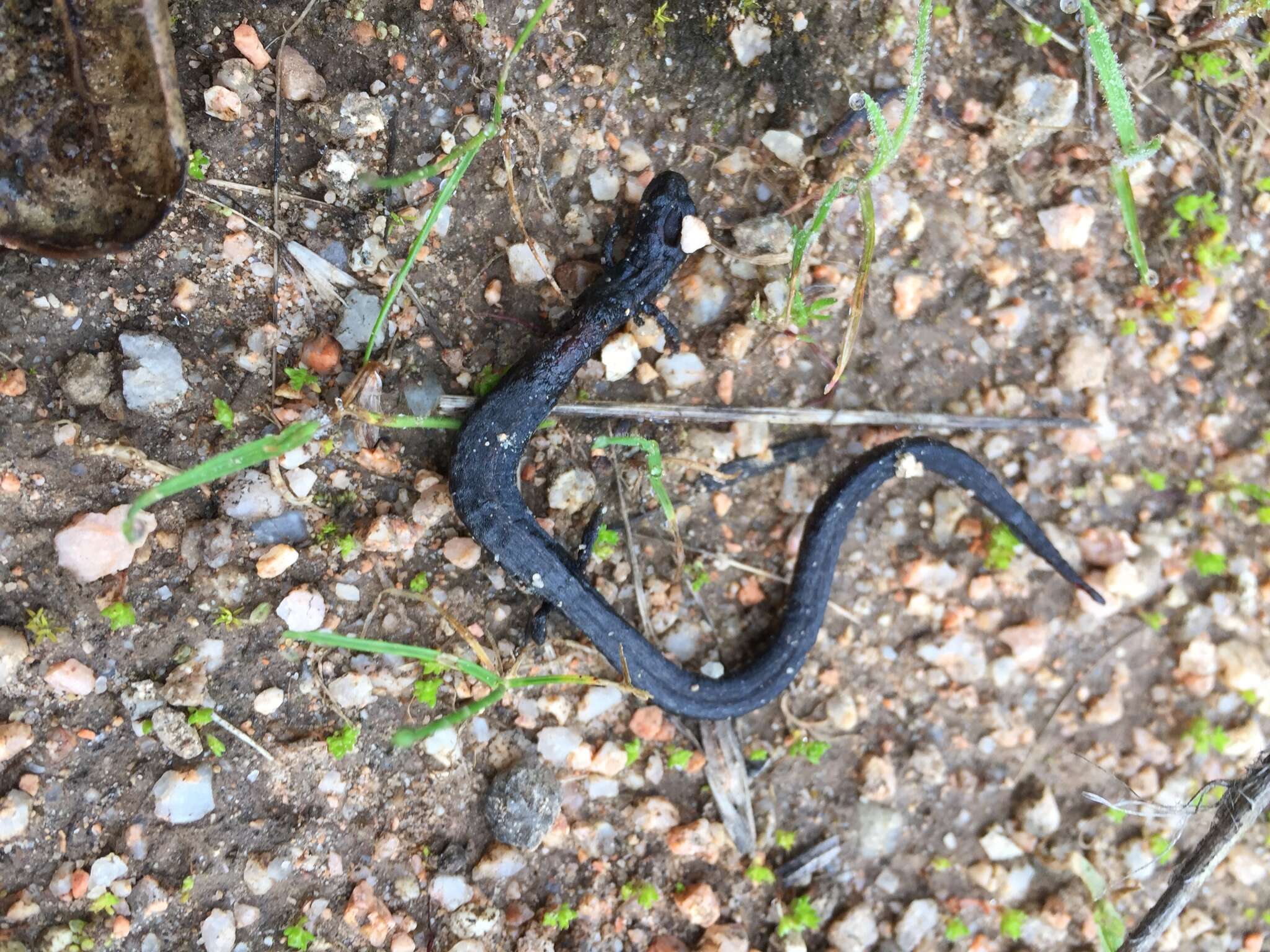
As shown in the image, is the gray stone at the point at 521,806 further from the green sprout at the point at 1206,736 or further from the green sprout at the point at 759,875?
the green sprout at the point at 1206,736

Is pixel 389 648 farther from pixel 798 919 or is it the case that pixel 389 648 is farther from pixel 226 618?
pixel 798 919

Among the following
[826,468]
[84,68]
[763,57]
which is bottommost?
[826,468]

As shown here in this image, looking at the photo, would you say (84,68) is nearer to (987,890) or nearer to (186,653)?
(186,653)

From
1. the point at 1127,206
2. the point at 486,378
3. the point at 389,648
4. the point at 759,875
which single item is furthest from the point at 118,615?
the point at 1127,206

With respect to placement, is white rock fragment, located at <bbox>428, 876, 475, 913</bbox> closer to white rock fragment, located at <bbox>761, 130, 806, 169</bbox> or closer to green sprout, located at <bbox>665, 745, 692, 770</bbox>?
green sprout, located at <bbox>665, 745, 692, 770</bbox>

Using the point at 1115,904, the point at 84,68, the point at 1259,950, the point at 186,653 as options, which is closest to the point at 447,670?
the point at 186,653
